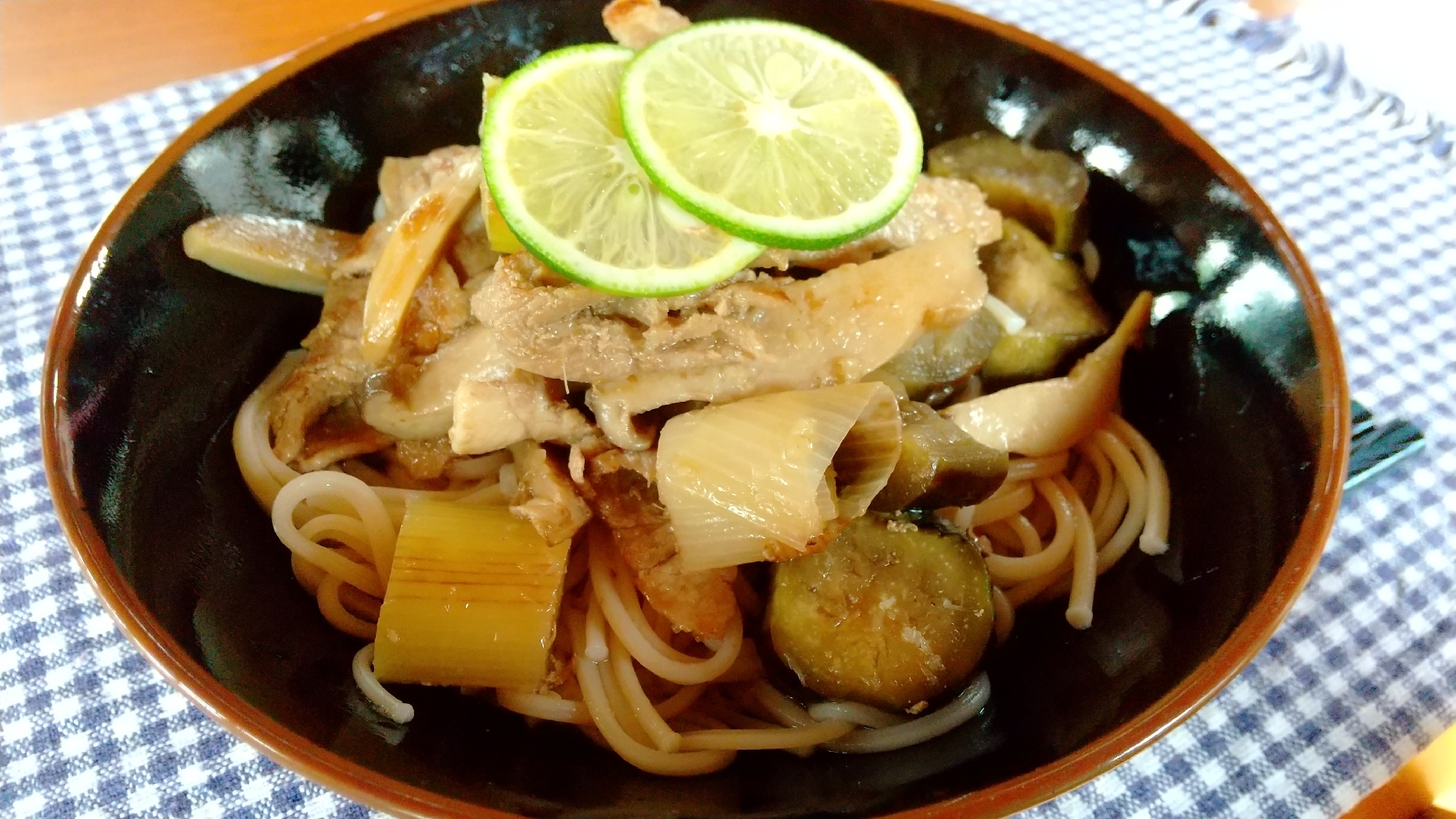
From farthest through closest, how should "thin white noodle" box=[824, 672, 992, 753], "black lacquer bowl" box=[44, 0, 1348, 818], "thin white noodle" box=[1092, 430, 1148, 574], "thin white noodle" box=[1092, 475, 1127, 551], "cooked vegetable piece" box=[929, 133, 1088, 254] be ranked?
"cooked vegetable piece" box=[929, 133, 1088, 254]
"thin white noodle" box=[1092, 475, 1127, 551]
"thin white noodle" box=[1092, 430, 1148, 574]
"thin white noodle" box=[824, 672, 992, 753]
"black lacquer bowl" box=[44, 0, 1348, 818]

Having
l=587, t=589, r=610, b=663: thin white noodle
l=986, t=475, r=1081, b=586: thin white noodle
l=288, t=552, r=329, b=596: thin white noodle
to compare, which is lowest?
l=986, t=475, r=1081, b=586: thin white noodle

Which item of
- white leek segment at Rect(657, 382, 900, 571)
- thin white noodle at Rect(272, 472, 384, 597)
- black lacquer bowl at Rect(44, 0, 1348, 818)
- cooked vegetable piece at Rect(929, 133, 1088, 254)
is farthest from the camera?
cooked vegetable piece at Rect(929, 133, 1088, 254)

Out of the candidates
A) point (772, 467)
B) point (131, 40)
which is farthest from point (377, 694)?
point (131, 40)

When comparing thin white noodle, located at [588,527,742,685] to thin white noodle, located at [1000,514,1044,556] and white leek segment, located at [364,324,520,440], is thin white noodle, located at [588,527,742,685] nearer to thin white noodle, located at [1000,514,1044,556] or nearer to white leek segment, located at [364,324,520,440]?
white leek segment, located at [364,324,520,440]

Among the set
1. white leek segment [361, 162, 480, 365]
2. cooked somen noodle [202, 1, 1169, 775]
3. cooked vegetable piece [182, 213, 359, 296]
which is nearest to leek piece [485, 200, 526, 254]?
cooked somen noodle [202, 1, 1169, 775]

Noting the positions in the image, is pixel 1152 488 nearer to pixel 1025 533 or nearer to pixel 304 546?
pixel 1025 533

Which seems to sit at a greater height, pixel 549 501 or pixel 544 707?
pixel 549 501

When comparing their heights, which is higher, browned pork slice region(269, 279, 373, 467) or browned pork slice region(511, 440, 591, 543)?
browned pork slice region(269, 279, 373, 467)
